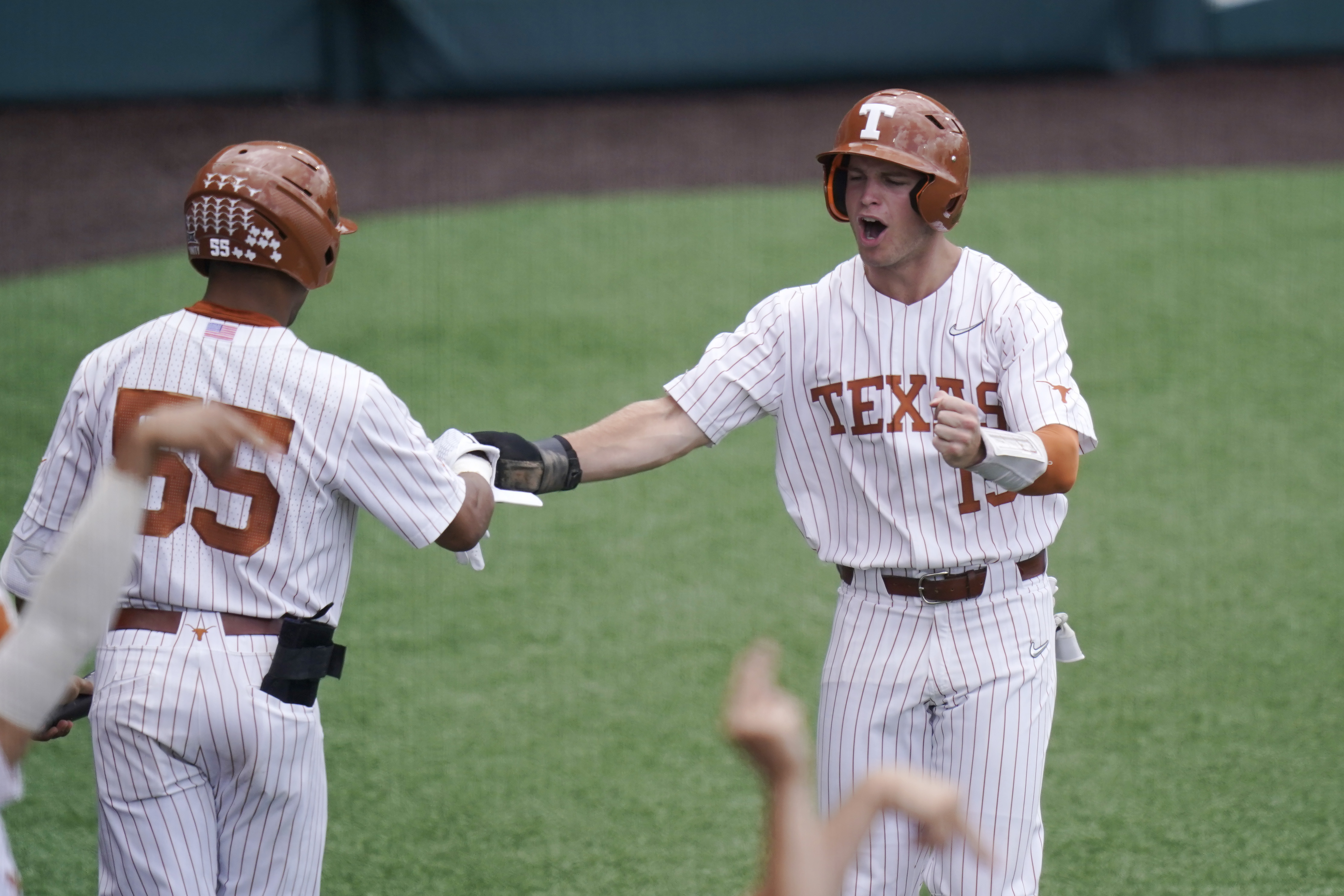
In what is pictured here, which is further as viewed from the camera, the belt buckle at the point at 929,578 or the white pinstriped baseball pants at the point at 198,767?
the belt buckle at the point at 929,578

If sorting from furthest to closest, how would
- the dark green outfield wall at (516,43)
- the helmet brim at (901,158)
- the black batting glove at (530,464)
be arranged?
the dark green outfield wall at (516,43) → the black batting glove at (530,464) → the helmet brim at (901,158)

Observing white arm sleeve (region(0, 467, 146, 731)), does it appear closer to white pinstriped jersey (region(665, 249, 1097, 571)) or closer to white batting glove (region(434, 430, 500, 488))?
white batting glove (region(434, 430, 500, 488))

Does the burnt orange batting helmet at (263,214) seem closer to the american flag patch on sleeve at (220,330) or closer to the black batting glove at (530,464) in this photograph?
the american flag patch on sleeve at (220,330)

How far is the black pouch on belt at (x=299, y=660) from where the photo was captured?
102 inches

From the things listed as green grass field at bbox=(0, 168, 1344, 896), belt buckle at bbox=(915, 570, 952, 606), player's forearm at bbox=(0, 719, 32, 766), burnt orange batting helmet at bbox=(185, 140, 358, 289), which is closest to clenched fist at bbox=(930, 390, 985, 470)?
belt buckle at bbox=(915, 570, 952, 606)

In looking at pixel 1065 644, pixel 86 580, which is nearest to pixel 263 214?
pixel 86 580

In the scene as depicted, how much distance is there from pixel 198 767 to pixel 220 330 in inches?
28.7

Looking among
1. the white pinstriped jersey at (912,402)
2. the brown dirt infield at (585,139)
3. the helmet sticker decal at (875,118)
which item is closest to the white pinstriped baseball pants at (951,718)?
the white pinstriped jersey at (912,402)

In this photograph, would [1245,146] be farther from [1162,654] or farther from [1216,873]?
[1216,873]

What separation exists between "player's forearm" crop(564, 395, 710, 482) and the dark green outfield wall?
10.2m

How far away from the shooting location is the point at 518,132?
518 inches

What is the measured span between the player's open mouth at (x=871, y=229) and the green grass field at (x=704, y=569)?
1939 mm

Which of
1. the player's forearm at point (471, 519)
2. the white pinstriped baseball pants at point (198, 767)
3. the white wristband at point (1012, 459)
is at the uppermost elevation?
the white wristband at point (1012, 459)

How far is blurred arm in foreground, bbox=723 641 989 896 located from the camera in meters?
1.40
